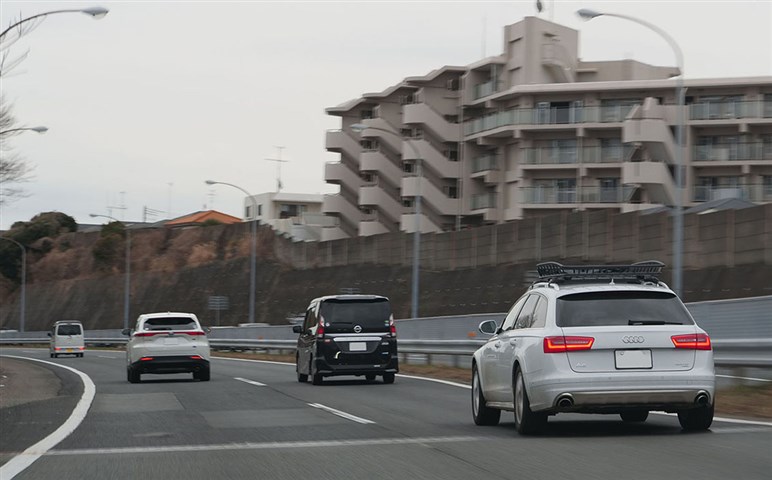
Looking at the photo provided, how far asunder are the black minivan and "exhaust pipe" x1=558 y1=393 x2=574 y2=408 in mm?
12431

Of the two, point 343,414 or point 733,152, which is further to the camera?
point 733,152

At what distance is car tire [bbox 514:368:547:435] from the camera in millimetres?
12297

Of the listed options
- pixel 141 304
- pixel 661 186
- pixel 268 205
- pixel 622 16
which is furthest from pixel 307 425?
pixel 268 205

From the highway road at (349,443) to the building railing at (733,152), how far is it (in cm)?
4859

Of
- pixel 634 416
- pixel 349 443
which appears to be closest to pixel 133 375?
pixel 634 416

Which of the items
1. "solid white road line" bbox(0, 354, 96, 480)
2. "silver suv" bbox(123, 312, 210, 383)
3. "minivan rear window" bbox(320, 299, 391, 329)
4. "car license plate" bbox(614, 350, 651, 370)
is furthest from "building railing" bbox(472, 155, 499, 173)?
"car license plate" bbox(614, 350, 651, 370)

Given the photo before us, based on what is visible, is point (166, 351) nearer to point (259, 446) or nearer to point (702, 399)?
point (259, 446)

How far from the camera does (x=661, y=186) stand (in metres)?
63.5

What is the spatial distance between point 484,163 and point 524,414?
62.8 meters

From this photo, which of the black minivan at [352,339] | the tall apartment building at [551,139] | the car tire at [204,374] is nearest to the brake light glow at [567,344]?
the black minivan at [352,339]

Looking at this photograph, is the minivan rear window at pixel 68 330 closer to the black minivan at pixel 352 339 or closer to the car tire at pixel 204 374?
the car tire at pixel 204 374

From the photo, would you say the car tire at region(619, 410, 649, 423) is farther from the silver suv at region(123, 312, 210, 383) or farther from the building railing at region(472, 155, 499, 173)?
the building railing at region(472, 155, 499, 173)

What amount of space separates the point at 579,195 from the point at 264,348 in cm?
2638

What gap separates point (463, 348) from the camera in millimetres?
28406
